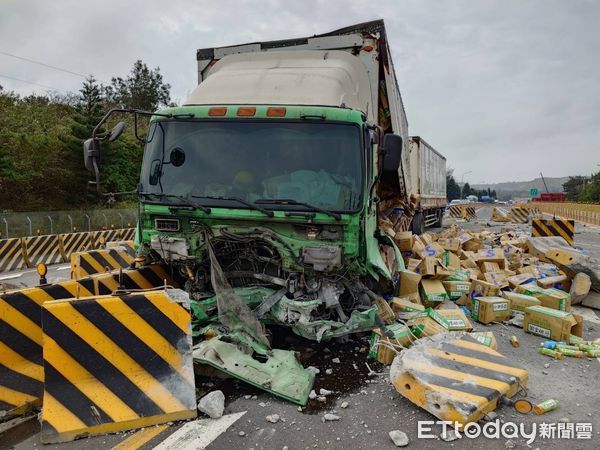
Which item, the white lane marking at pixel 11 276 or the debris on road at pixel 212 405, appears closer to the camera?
the debris on road at pixel 212 405

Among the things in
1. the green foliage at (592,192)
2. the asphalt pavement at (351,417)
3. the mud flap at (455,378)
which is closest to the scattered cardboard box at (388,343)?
the asphalt pavement at (351,417)

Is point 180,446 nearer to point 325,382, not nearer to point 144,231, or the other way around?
point 325,382

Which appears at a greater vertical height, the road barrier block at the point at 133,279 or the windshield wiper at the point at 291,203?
the windshield wiper at the point at 291,203

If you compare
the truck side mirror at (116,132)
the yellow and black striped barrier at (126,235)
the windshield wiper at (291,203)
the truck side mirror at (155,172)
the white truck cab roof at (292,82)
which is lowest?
the yellow and black striped barrier at (126,235)

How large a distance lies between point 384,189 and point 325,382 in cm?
380

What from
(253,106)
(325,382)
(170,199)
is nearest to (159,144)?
(170,199)

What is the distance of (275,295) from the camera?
4535 millimetres

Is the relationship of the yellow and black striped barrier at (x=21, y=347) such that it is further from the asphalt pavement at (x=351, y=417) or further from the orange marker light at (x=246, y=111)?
the orange marker light at (x=246, y=111)

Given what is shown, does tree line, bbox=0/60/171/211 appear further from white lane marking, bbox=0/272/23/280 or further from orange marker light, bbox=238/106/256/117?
orange marker light, bbox=238/106/256/117

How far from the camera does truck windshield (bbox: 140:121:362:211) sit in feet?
14.7

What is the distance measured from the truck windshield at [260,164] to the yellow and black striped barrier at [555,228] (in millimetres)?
9899

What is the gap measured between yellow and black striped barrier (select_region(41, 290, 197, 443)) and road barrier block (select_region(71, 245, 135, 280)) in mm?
2733

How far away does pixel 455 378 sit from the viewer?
140 inches

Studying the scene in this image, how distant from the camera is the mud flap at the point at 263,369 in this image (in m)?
3.73
